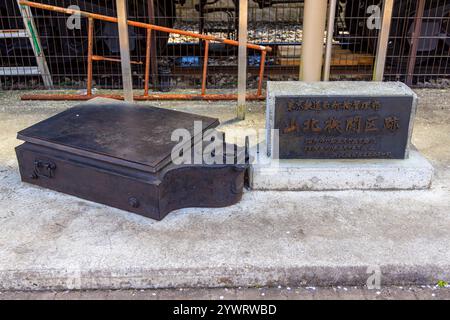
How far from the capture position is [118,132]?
3816mm

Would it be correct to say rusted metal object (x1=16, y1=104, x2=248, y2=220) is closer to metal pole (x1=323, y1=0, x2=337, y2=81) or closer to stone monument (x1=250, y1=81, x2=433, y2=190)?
stone monument (x1=250, y1=81, x2=433, y2=190)

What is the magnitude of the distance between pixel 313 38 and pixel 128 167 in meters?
2.25

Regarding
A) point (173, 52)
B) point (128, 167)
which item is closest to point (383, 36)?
point (128, 167)

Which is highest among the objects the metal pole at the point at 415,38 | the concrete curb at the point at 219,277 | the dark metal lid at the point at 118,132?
the metal pole at the point at 415,38

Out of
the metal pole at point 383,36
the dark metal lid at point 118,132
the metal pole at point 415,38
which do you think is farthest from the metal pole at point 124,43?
the metal pole at point 415,38

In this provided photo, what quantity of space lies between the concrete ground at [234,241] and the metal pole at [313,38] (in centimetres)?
143

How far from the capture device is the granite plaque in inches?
148

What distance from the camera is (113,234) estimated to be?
329 centimetres

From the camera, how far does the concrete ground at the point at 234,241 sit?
298 centimetres

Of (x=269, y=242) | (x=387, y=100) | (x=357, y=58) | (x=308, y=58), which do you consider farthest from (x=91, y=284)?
(x=357, y=58)

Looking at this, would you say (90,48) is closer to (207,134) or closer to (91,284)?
(207,134)

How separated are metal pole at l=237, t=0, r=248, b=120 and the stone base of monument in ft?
4.66

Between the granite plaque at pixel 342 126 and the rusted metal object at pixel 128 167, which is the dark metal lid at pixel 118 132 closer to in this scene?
the rusted metal object at pixel 128 167

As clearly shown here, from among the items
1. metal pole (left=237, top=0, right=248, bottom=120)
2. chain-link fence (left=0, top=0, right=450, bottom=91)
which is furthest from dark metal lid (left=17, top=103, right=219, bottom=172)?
chain-link fence (left=0, top=0, right=450, bottom=91)
